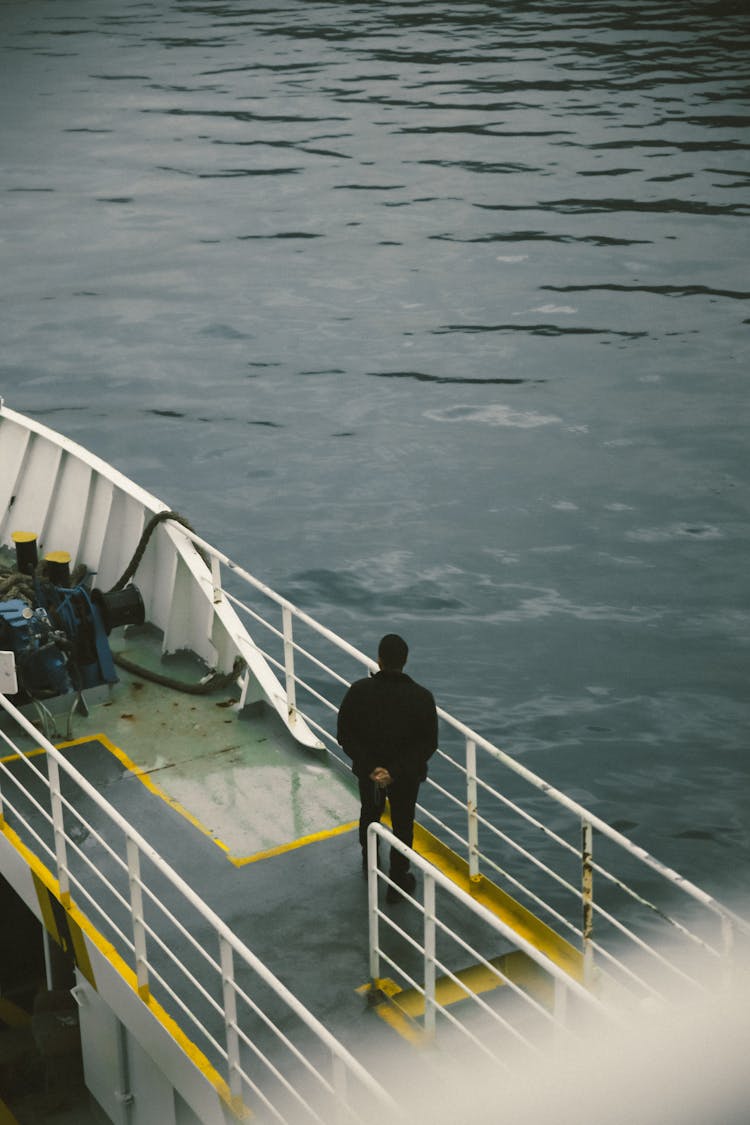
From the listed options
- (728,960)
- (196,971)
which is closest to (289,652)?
(196,971)

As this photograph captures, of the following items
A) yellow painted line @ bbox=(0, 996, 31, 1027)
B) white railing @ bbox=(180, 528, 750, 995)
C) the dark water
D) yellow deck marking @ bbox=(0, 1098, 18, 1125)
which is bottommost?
white railing @ bbox=(180, 528, 750, 995)

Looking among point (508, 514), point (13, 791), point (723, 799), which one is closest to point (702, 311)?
point (508, 514)

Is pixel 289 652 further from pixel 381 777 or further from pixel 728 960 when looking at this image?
pixel 728 960

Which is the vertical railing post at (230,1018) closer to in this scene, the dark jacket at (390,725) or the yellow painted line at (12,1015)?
the dark jacket at (390,725)

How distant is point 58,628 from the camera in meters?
10.4

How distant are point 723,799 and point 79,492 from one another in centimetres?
701

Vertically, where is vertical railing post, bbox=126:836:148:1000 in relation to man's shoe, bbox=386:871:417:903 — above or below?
above

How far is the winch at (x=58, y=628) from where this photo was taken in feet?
33.2

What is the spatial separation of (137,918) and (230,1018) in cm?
95

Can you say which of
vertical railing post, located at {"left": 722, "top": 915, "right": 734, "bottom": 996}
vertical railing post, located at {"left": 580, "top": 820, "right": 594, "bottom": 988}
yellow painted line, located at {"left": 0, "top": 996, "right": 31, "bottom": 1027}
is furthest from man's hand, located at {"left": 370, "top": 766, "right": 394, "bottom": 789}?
yellow painted line, located at {"left": 0, "top": 996, "right": 31, "bottom": 1027}

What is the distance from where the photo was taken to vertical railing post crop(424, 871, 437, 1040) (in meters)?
6.55

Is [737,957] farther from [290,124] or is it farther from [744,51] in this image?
[744,51]

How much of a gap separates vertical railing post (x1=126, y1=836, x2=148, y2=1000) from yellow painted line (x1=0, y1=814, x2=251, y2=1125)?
3.0 inches

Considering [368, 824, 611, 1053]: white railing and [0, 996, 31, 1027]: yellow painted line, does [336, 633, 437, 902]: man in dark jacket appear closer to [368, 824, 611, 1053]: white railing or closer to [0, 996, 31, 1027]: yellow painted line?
[368, 824, 611, 1053]: white railing
